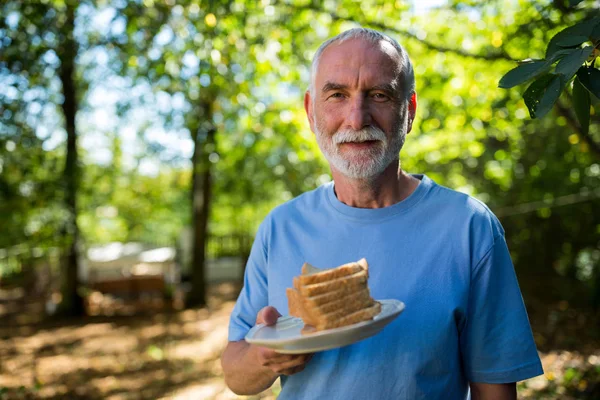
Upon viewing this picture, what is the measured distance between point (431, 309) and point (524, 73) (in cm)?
76

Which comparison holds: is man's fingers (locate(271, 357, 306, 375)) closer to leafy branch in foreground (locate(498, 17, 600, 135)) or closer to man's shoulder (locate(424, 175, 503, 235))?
man's shoulder (locate(424, 175, 503, 235))

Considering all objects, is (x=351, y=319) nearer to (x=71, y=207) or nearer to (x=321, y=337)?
(x=321, y=337)

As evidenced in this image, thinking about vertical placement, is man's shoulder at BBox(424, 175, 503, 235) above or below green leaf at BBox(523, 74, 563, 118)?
below

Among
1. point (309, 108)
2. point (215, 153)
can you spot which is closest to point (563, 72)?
point (309, 108)

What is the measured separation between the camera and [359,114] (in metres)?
1.93

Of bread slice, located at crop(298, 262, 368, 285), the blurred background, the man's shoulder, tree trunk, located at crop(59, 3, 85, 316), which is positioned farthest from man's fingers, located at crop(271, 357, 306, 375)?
tree trunk, located at crop(59, 3, 85, 316)

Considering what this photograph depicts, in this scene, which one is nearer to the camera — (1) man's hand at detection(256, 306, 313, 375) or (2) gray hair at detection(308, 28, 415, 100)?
(1) man's hand at detection(256, 306, 313, 375)

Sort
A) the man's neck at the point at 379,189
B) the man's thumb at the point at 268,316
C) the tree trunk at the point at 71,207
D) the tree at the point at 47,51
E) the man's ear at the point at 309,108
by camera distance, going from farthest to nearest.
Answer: the tree trunk at the point at 71,207 < the tree at the point at 47,51 < the man's ear at the point at 309,108 < the man's neck at the point at 379,189 < the man's thumb at the point at 268,316

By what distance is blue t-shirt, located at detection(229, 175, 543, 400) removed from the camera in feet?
6.04

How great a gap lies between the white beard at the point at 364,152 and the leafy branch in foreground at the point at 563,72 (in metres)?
0.43

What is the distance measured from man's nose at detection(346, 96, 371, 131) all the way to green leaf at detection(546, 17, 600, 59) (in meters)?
0.57

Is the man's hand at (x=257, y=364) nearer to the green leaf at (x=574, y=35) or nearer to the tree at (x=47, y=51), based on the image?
the green leaf at (x=574, y=35)

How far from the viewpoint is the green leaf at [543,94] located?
1.59m

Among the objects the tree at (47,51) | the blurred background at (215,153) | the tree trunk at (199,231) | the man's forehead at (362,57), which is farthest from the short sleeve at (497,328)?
the tree trunk at (199,231)
